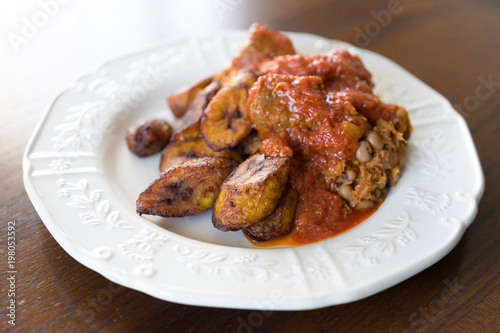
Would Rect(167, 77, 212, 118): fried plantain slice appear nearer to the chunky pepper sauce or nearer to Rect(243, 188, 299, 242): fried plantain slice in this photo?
the chunky pepper sauce

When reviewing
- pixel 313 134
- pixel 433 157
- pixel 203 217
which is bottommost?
pixel 433 157

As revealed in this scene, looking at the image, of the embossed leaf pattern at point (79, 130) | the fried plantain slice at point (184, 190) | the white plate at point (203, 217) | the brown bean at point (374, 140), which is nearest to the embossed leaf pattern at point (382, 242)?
the white plate at point (203, 217)

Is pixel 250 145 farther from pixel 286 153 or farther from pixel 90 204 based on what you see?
pixel 90 204

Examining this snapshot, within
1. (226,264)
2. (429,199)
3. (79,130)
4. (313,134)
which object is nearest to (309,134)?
(313,134)

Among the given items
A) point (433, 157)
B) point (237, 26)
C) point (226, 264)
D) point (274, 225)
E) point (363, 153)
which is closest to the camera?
point (226, 264)

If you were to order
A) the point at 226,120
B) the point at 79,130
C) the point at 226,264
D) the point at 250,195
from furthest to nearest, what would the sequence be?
the point at 79,130, the point at 226,120, the point at 250,195, the point at 226,264

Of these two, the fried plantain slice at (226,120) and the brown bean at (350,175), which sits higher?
the fried plantain slice at (226,120)

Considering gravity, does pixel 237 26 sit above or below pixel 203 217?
above

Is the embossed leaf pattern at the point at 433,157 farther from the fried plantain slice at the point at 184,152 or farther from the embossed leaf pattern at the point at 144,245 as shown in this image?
the embossed leaf pattern at the point at 144,245
